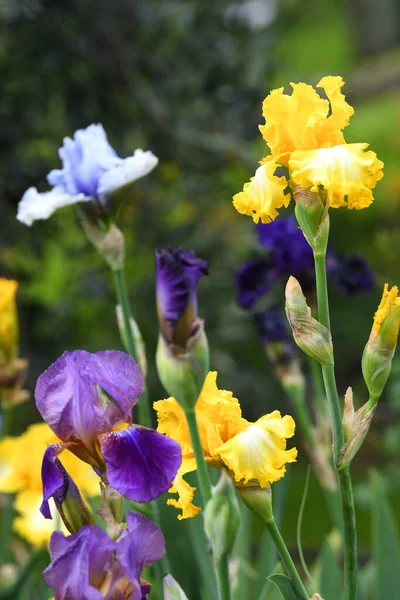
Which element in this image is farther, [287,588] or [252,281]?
[252,281]

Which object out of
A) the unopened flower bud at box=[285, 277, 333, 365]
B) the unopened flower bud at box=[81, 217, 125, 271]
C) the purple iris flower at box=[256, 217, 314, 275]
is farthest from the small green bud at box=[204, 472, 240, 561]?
the purple iris flower at box=[256, 217, 314, 275]

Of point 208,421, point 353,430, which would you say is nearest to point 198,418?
point 208,421

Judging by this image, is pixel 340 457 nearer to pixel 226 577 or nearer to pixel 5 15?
pixel 226 577

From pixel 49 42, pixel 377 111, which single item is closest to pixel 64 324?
pixel 49 42

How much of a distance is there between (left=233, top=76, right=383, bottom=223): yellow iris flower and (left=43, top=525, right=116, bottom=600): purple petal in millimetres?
241

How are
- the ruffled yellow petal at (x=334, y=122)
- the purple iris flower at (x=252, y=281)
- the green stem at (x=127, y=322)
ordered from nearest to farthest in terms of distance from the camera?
the ruffled yellow petal at (x=334, y=122) < the green stem at (x=127, y=322) < the purple iris flower at (x=252, y=281)

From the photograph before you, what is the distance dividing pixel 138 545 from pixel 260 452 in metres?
0.10

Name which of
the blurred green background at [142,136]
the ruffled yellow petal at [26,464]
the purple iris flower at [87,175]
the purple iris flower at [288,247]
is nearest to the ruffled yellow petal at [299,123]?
the purple iris flower at [87,175]

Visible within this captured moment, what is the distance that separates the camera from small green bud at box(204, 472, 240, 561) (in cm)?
48

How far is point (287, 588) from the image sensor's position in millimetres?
518

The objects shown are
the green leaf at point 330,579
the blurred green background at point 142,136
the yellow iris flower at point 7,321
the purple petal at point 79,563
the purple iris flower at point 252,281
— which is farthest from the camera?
the blurred green background at point 142,136

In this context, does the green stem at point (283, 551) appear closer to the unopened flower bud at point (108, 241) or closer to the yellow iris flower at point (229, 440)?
the yellow iris flower at point (229, 440)

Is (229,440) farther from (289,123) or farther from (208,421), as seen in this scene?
(289,123)

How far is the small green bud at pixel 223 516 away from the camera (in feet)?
1.58
